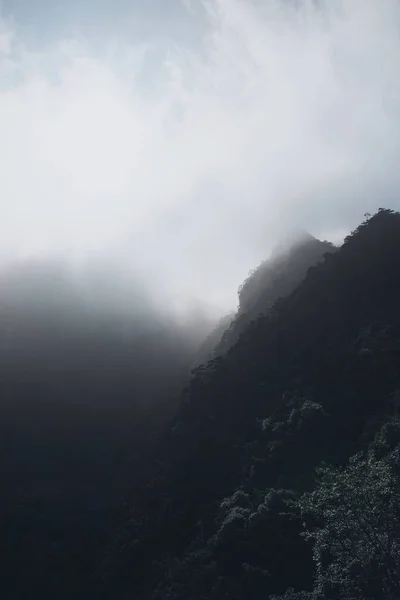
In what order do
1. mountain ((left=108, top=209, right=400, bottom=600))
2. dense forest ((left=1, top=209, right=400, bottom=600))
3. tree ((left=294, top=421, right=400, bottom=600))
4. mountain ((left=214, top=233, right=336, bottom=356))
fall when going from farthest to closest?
1. mountain ((left=214, top=233, right=336, bottom=356))
2. dense forest ((left=1, top=209, right=400, bottom=600))
3. mountain ((left=108, top=209, right=400, bottom=600))
4. tree ((left=294, top=421, right=400, bottom=600))

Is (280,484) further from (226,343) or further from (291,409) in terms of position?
(226,343)

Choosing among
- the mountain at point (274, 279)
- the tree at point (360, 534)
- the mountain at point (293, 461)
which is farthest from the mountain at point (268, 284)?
the tree at point (360, 534)

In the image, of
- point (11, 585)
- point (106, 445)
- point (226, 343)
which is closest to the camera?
point (11, 585)

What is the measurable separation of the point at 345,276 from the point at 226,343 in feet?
51.9

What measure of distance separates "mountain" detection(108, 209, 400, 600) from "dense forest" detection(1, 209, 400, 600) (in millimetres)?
98

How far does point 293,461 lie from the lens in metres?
36.0

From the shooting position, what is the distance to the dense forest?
2592cm

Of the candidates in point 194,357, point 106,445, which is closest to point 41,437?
point 106,445

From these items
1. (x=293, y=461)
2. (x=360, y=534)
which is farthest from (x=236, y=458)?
(x=360, y=534)

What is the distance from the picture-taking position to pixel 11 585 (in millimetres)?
38219

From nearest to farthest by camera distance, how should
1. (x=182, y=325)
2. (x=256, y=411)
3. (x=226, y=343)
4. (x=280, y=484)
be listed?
(x=280, y=484)
(x=256, y=411)
(x=226, y=343)
(x=182, y=325)

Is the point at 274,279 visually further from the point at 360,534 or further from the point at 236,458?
the point at 360,534

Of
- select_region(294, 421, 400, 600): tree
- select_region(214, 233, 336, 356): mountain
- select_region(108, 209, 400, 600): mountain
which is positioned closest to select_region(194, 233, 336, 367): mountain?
select_region(214, 233, 336, 356): mountain

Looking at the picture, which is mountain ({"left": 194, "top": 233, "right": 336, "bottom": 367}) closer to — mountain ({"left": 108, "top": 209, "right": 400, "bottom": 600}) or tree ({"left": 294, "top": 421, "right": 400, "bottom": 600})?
mountain ({"left": 108, "top": 209, "right": 400, "bottom": 600})
